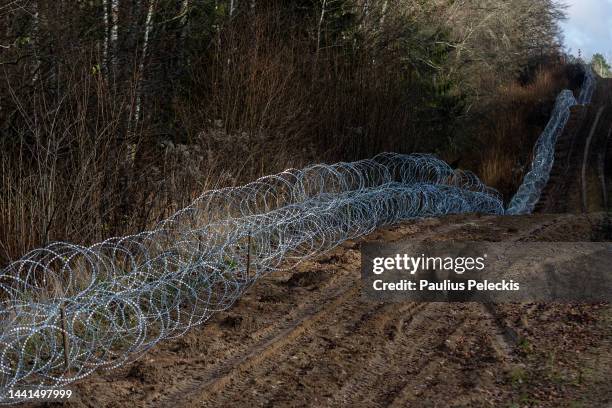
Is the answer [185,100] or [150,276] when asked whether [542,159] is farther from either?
[150,276]

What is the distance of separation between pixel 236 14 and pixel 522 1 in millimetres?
26086

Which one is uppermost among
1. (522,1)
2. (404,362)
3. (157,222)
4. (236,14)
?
(522,1)

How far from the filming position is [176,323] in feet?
21.1

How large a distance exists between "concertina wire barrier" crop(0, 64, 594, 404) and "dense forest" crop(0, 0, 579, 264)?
523 millimetres

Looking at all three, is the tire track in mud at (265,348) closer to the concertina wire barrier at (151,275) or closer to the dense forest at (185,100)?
the concertina wire barrier at (151,275)

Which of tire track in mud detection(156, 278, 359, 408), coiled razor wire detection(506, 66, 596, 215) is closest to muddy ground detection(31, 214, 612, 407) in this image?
tire track in mud detection(156, 278, 359, 408)

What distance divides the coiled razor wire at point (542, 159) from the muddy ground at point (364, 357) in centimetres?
1059

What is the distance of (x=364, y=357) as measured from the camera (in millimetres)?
6078

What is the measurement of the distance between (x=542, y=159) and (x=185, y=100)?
46.0 feet

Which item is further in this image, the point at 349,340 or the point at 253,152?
the point at 253,152

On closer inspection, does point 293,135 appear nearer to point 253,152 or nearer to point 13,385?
point 253,152

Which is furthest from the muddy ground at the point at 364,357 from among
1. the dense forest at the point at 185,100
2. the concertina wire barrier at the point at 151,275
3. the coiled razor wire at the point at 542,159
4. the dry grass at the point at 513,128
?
the dry grass at the point at 513,128

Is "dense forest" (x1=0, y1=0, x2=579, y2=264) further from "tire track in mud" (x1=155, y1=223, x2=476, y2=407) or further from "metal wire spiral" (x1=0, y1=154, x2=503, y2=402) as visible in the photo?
"tire track in mud" (x1=155, y1=223, x2=476, y2=407)

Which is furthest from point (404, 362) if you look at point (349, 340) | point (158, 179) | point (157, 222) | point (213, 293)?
point (158, 179)
